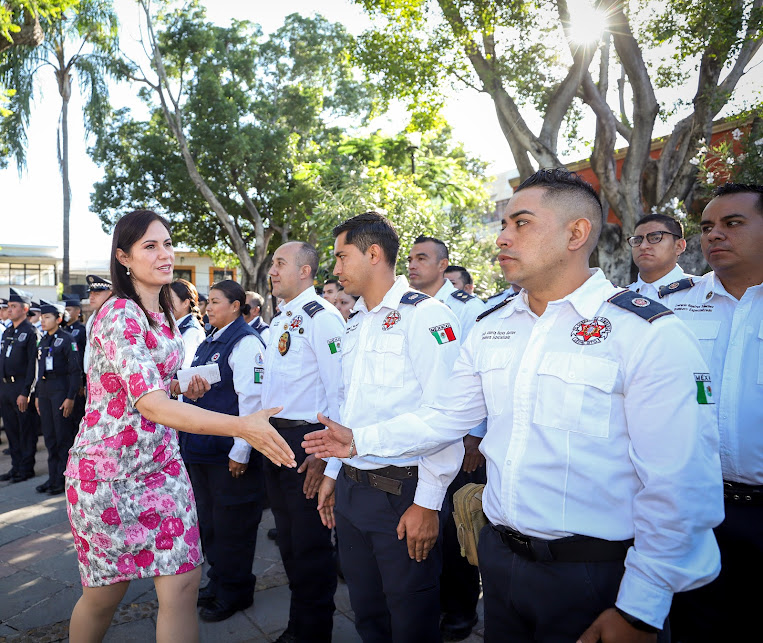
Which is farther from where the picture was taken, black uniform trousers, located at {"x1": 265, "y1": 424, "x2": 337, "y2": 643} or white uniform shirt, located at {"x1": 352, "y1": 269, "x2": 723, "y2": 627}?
black uniform trousers, located at {"x1": 265, "y1": 424, "x2": 337, "y2": 643}

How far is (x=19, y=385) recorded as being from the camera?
26.1 ft

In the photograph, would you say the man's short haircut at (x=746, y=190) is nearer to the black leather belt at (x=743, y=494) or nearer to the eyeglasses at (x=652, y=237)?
the black leather belt at (x=743, y=494)

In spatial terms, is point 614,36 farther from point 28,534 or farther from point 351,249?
point 28,534

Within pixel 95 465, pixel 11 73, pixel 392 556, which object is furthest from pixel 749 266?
pixel 11 73

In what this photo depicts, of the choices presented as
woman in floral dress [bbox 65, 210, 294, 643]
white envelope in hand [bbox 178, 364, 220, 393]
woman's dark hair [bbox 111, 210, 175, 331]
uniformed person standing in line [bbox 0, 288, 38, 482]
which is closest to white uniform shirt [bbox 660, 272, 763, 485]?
woman in floral dress [bbox 65, 210, 294, 643]

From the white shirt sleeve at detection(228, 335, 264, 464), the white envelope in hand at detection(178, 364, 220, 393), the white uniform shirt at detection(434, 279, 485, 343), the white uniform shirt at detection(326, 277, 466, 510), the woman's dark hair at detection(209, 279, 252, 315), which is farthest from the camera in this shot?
the white uniform shirt at detection(434, 279, 485, 343)

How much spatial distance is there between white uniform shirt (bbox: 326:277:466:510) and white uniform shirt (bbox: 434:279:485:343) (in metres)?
2.23

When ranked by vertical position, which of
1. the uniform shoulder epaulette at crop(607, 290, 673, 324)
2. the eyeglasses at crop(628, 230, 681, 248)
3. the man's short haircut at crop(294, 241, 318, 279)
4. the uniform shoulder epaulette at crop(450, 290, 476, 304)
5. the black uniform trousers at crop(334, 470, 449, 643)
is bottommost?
the black uniform trousers at crop(334, 470, 449, 643)

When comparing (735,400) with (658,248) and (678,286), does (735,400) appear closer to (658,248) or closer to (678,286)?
(678,286)

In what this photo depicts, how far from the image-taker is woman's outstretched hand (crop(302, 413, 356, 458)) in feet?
7.48

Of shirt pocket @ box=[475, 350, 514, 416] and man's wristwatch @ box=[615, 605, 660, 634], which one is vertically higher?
shirt pocket @ box=[475, 350, 514, 416]

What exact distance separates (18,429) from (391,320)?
23.5 ft

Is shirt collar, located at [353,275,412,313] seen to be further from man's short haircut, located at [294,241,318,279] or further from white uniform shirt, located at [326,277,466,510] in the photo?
man's short haircut, located at [294,241,318,279]

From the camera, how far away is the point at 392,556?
244 centimetres
